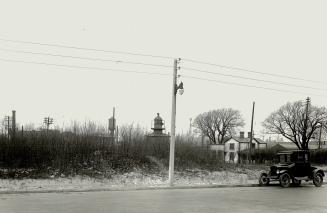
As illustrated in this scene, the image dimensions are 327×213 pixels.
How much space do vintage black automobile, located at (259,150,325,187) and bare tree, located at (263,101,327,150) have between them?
200ft

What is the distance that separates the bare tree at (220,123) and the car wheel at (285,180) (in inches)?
3510

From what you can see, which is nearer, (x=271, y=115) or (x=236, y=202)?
(x=236, y=202)

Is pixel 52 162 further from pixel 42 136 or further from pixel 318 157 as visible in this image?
pixel 318 157

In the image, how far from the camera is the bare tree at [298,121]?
86688mm

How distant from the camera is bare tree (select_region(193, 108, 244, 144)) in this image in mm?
113625

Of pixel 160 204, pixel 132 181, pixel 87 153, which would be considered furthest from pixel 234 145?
pixel 160 204

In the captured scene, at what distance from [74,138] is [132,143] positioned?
5.07m

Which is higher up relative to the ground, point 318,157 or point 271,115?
point 271,115

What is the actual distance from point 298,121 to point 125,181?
231 ft

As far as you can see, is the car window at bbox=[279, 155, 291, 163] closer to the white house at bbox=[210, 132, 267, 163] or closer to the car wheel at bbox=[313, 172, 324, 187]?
the car wheel at bbox=[313, 172, 324, 187]

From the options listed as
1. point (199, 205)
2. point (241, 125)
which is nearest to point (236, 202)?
point (199, 205)

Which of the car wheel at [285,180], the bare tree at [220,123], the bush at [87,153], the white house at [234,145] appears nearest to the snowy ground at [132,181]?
the bush at [87,153]

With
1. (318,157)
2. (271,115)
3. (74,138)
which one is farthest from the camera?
(271,115)

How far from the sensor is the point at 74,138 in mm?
30000
